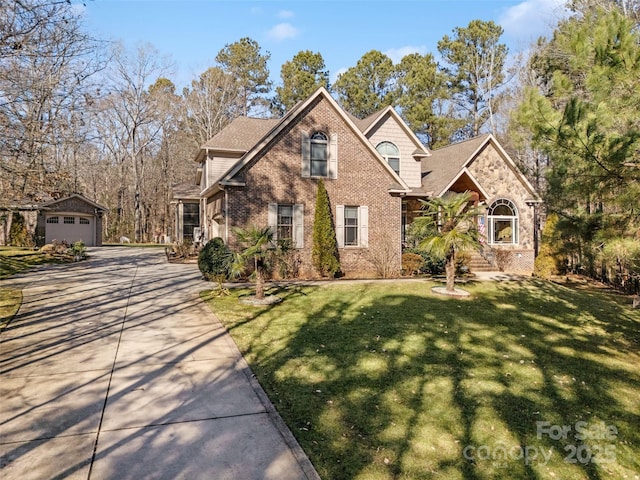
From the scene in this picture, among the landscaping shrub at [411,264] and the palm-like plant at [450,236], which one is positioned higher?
the palm-like plant at [450,236]

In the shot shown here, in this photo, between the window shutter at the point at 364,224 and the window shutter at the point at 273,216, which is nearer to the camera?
the window shutter at the point at 273,216

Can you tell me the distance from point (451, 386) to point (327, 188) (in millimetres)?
11598

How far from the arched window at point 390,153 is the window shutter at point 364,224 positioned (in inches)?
175

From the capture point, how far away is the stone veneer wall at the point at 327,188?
596 inches

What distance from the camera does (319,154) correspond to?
16.1 metres

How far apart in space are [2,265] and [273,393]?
18.6 meters

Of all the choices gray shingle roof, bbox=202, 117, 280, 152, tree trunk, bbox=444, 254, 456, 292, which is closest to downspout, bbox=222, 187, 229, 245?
gray shingle roof, bbox=202, 117, 280, 152

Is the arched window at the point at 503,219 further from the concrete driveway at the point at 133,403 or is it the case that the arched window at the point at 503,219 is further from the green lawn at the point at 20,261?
the green lawn at the point at 20,261

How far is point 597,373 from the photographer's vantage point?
599cm

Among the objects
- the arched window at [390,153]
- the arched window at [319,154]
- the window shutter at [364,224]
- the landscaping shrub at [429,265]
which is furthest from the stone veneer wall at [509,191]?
the arched window at [319,154]

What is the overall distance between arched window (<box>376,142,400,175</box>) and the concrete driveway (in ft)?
44.0

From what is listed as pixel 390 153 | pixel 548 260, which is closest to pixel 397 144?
pixel 390 153

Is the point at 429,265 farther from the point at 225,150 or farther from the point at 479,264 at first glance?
the point at 225,150

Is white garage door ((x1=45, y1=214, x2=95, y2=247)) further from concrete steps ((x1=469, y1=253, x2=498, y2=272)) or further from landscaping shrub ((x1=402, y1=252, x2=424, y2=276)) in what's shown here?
concrete steps ((x1=469, y1=253, x2=498, y2=272))
